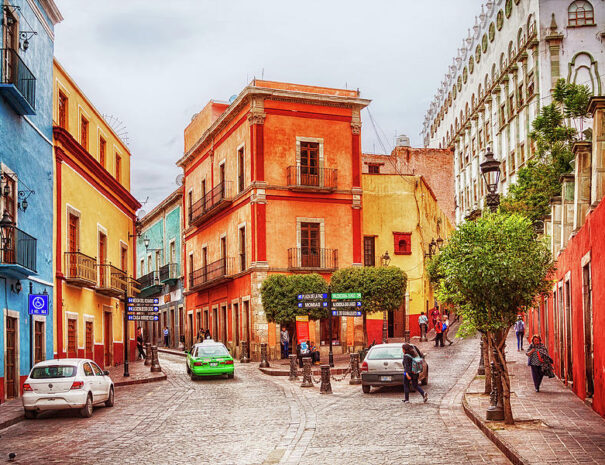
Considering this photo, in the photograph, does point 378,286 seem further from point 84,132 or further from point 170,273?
point 170,273

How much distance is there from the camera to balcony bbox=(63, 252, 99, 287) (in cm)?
2561

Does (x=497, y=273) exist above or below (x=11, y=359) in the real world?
above

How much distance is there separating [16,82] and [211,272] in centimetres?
2493

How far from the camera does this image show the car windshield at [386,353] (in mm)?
20812

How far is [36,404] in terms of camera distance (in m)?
16.7

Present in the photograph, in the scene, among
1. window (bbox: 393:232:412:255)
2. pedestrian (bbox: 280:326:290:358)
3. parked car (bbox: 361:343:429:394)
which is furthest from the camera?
window (bbox: 393:232:412:255)

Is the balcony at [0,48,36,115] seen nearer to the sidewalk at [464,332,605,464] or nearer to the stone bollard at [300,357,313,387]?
the stone bollard at [300,357,313,387]

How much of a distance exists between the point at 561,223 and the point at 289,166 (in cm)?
Answer: 1780

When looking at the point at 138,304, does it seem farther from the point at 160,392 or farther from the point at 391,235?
the point at 391,235

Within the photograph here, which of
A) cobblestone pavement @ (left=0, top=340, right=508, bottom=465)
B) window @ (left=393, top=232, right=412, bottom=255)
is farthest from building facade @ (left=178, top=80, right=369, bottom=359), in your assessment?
cobblestone pavement @ (left=0, top=340, right=508, bottom=465)

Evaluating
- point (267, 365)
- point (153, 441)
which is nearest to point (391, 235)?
point (267, 365)

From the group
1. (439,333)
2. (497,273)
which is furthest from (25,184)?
(439,333)

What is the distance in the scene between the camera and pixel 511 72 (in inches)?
2176

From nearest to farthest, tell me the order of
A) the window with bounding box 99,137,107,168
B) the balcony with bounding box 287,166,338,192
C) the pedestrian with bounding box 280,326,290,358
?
the window with bounding box 99,137,107,168 < the pedestrian with bounding box 280,326,290,358 < the balcony with bounding box 287,166,338,192
